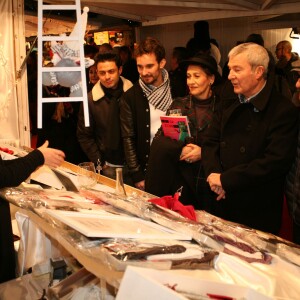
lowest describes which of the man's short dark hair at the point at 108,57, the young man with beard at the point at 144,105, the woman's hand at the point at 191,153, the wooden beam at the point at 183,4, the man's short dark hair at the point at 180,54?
the woman's hand at the point at 191,153

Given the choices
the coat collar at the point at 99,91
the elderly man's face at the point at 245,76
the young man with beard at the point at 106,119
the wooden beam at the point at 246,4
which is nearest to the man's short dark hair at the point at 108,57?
the young man with beard at the point at 106,119

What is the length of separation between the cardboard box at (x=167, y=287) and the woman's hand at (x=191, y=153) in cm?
160

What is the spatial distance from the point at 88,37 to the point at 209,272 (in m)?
6.54

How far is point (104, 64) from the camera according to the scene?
113 inches

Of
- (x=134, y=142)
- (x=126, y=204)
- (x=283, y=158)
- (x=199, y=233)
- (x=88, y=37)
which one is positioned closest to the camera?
(x=199, y=233)

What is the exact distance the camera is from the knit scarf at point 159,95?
2748mm

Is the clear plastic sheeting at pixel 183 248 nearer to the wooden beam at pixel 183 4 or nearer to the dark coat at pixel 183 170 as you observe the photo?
the dark coat at pixel 183 170

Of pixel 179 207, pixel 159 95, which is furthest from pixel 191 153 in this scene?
Answer: pixel 179 207

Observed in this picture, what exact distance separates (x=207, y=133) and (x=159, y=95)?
0.51 metres

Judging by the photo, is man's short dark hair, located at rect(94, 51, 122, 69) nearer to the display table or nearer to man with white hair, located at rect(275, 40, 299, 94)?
the display table

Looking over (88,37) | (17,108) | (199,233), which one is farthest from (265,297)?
(88,37)

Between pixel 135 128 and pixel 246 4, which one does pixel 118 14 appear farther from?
pixel 135 128

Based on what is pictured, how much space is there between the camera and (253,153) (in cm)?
221

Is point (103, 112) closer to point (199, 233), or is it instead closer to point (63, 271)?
point (63, 271)
